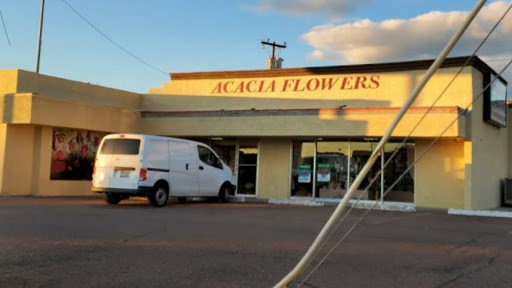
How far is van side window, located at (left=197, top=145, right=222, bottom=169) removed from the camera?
17.1m

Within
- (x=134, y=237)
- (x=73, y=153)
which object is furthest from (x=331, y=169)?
(x=134, y=237)

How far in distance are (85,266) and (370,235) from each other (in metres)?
5.95

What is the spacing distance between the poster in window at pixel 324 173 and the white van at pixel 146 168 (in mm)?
5322

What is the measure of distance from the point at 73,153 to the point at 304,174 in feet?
29.6

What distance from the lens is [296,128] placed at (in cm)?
1914

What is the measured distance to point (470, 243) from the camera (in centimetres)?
980

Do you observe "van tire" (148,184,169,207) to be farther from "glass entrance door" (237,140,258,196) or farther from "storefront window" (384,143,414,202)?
"storefront window" (384,143,414,202)

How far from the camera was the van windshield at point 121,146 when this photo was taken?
49.3ft

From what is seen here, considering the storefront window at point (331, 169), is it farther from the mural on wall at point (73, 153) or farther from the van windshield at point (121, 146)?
the mural on wall at point (73, 153)

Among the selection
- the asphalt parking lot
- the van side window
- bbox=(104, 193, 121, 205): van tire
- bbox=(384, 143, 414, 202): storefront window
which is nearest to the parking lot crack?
the asphalt parking lot

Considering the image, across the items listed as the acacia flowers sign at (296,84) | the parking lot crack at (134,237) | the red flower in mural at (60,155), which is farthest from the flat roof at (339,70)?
the parking lot crack at (134,237)

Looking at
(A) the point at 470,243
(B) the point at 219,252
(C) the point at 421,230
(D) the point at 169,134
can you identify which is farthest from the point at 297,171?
(B) the point at 219,252

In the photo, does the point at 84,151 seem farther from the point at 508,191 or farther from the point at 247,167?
the point at 508,191

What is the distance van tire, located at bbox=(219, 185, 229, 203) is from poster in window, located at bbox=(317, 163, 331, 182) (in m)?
3.80
